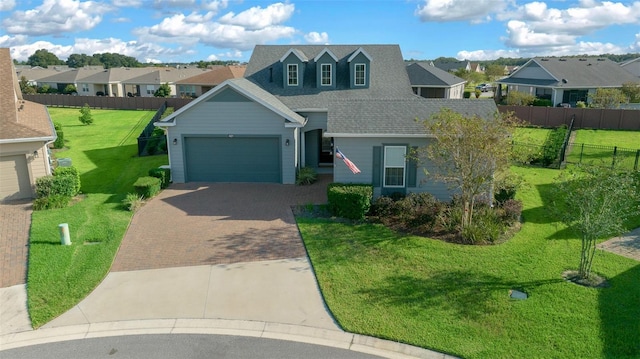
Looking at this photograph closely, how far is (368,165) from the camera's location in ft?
57.9

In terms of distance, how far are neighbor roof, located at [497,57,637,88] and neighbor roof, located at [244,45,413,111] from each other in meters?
28.4

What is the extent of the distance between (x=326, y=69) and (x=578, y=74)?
120ft

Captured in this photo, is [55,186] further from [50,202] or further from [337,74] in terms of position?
[337,74]

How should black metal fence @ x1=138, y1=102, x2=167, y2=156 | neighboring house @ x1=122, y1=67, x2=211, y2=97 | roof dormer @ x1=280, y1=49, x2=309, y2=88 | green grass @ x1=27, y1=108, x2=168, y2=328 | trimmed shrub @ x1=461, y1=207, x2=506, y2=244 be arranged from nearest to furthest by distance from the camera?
green grass @ x1=27, y1=108, x2=168, y2=328, trimmed shrub @ x1=461, y1=207, x2=506, y2=244, roof dormer @ x1=280, y1=49, x2=309, y2=88, black metal fence @ x1=138, y1=102, x2=167, y2=156, neighboring house @ x1=122, y1=67, x2=211, y2=97

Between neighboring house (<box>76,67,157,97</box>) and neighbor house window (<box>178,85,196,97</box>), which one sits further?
neighboring house (<box>76,67,157,97</box>)

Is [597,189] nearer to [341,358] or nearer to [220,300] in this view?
[341,358]

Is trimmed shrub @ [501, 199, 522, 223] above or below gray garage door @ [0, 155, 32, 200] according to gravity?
below

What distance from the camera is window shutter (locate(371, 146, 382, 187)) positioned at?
57.6ft

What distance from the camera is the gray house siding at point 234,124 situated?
20703mm

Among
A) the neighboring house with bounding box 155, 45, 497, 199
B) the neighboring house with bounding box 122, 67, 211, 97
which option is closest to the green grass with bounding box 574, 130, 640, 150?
the neighboring house with bounding box 155, 45, 497, 199

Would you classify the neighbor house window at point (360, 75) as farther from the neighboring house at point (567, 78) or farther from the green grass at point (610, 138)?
the neighboring house at point (567, 78)

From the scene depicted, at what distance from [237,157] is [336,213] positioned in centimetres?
696

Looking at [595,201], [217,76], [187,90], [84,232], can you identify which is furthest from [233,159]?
[187,90]

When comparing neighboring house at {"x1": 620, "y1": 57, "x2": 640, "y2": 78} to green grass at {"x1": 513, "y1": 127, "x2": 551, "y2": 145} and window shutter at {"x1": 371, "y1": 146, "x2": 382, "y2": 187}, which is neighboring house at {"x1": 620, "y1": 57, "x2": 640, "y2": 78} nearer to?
green grass at {"x1": 513, "y1": 127, "x2": 551, "y2": 145}
